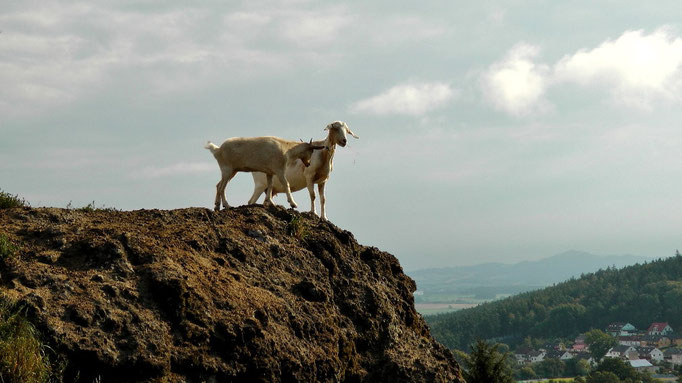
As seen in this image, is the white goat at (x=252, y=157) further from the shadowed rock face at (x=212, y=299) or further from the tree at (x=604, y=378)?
the tree at (x=604, y=378)

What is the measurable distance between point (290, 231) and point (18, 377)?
6494 millimetres

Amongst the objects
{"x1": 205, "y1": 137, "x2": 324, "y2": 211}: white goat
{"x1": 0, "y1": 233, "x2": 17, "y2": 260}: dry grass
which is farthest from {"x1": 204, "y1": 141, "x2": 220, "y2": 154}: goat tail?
{"x1": 0, "y1": 233, "x2": 17, "y2": 260}: dry grass

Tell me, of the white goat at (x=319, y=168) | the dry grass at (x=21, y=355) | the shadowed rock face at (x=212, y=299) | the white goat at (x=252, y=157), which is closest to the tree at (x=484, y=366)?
the white goat at (x=319, y=168)

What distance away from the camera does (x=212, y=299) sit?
1130 cm

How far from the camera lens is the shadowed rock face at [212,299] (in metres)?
10.0

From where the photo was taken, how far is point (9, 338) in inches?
366

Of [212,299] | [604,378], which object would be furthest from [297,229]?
[604,378]

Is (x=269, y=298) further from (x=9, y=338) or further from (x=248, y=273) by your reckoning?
(x=9, y=338)

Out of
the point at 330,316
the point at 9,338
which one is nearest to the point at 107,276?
the point at 9,338

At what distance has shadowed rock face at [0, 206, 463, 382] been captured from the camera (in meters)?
10.0

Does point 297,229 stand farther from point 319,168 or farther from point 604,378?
point 604,378

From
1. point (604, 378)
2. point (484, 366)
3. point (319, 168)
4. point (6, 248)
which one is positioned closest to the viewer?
point (6, 248)

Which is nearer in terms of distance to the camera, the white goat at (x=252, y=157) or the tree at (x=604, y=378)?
the white goat at (x=252, y=157)

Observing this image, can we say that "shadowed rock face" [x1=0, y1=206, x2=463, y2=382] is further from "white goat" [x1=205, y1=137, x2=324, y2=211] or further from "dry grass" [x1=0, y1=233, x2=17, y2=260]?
"white goat" [x1=205, y1=137, x2=324, y2=211]
